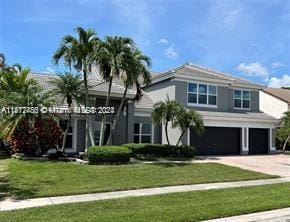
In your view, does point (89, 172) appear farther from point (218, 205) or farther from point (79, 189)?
point (218, 205)

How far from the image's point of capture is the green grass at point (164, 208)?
28.6ft

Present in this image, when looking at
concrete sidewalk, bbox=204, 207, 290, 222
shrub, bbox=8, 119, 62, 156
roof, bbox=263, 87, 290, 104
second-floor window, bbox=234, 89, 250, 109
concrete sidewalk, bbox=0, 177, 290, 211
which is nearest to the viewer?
concrete sidewalk, bbox=204, 207, 290, 222

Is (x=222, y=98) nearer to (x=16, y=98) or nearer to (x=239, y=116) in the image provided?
(x=239, y=116)

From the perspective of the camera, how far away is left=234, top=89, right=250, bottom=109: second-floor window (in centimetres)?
3212

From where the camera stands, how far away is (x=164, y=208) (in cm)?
987

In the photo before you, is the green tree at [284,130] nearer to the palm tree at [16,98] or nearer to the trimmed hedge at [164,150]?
the trimmed hedge at [164,150]

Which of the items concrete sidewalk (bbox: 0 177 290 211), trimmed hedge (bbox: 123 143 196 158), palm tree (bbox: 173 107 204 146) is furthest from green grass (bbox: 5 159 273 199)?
palm tree (bbox: 173 107 204 146)

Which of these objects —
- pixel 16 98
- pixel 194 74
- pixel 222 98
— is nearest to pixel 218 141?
pixel 222 98

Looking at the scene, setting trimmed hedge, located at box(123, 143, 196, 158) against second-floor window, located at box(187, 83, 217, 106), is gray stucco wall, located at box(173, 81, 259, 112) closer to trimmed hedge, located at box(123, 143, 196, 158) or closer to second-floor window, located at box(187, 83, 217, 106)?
second-floor window, located at box(187, 83, 217, 106)

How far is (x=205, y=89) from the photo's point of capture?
97.8 feet

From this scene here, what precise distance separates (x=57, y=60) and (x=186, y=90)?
11.3 meters

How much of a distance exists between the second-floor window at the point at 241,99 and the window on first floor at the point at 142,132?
8656 mm

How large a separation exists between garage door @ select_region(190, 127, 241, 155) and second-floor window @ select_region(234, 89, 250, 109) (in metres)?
2.55

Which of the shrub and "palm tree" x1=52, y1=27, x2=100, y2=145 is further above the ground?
"palm tree" x1=52, y1=27, x2=100, y2=145
